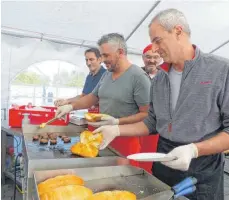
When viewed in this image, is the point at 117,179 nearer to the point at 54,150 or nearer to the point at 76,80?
the point at 54,150

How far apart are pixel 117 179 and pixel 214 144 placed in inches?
18.6

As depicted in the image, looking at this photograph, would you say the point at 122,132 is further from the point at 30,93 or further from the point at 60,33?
the point at 30,93

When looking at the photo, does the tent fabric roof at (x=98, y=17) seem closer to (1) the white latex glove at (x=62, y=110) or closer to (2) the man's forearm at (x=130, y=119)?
(1) the white latex glove at (x=62, y=110)

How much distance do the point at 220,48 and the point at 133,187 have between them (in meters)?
4.28

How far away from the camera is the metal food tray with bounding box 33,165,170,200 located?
96 cm

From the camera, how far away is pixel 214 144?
1.05m

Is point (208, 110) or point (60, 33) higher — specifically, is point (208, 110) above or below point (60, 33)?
below

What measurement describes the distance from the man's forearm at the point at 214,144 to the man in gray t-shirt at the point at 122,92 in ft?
2.50

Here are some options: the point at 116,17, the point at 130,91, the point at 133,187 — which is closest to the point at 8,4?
the point at 116,17

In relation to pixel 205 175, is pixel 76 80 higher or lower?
higher

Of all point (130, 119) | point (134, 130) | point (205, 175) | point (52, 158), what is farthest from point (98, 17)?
point (205, 175)

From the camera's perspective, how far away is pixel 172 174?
4.15 ft

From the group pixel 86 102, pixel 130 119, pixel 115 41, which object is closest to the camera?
pixel 130 119

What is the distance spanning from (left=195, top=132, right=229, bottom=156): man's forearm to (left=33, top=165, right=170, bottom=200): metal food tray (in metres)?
0.25
